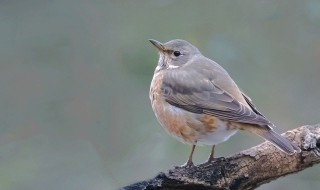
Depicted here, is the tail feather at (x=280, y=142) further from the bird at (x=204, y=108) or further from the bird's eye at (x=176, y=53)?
the bird's eye at (x=176, y=53)

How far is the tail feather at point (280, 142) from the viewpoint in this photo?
679 centimetres

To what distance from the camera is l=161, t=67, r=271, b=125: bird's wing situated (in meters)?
7.13

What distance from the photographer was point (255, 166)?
22.9 feet

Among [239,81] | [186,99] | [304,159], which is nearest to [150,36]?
[239,81]

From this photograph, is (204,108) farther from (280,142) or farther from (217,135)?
(280,142)

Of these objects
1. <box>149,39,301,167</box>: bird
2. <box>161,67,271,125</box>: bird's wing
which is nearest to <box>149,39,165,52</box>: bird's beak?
<box>149,39,301,167</box>: bird

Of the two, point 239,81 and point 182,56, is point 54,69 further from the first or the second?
point 182,56

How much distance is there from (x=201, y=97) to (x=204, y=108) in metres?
0.15

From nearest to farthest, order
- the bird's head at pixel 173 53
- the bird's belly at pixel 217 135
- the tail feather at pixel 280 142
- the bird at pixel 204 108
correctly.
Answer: the tail feather at pixel 280 142 → the bird at pixel 204 108 → the bird's belly at pixel 217 135 → the bird's head at pixel 173 53

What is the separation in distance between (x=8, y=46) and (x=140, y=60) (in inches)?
82.1

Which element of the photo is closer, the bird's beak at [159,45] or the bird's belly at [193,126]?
the bird's belly at [193,126]

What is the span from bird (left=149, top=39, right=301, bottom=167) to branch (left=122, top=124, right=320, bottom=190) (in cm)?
17

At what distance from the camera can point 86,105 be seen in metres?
10.7

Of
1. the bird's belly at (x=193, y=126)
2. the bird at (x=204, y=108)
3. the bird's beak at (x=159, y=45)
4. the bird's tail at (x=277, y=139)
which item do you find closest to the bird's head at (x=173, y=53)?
the bird's beak at (x=159, y=45)
